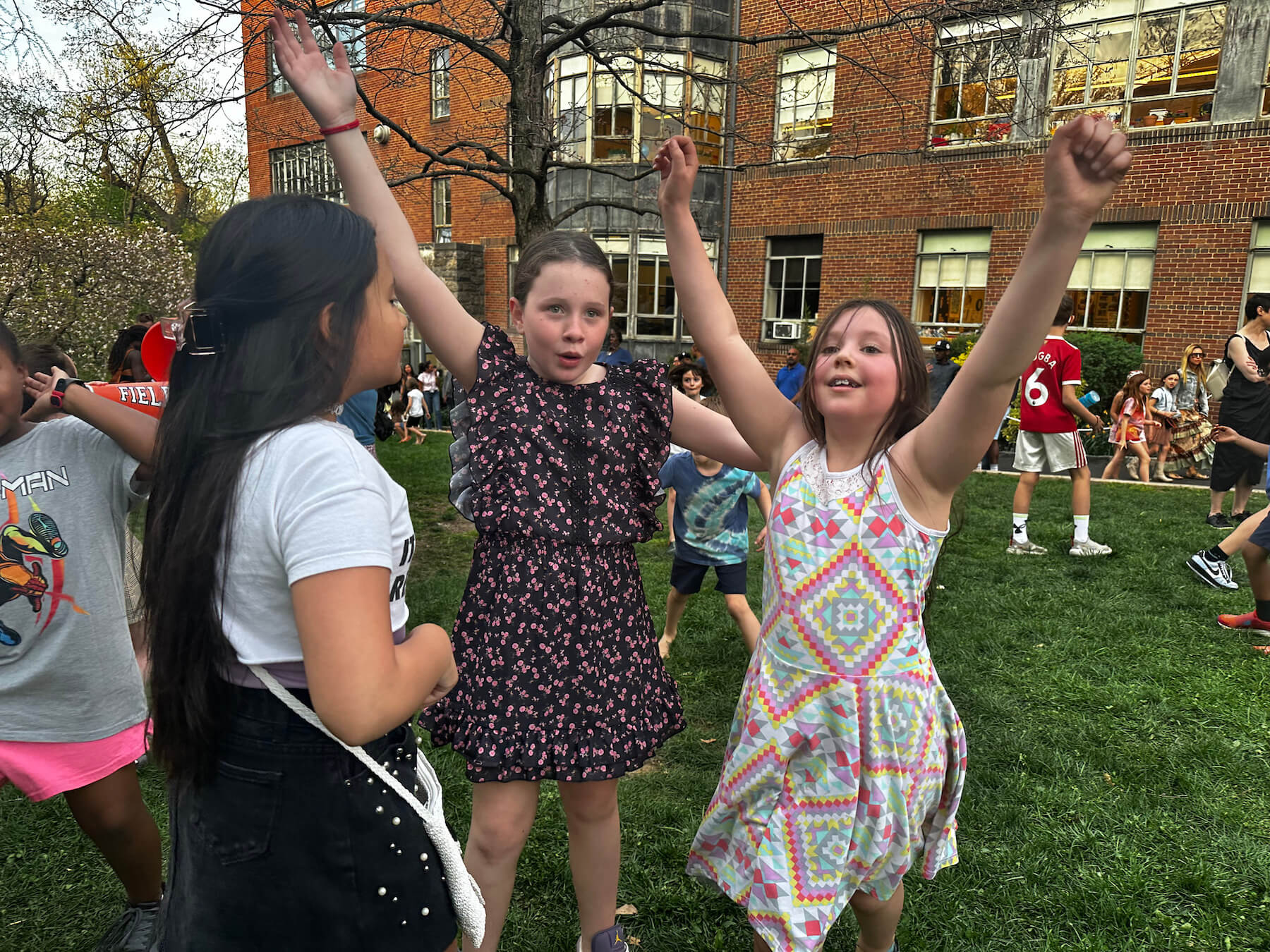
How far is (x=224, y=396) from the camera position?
1253 millimetres

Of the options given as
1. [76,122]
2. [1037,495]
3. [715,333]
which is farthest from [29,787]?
[1037,495]

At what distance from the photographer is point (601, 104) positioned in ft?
57.8

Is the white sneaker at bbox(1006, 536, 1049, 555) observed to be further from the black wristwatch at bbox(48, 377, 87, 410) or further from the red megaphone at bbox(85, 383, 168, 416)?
the black wristwatch at bbox(48, 377, 87, 410)

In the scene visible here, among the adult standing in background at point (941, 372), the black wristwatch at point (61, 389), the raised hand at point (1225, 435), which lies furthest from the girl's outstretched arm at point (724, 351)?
the adult standing in background at point (941, 372)

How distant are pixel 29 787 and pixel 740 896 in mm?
1833

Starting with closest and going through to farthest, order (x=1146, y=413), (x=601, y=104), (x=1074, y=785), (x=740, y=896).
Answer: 1. (x=740, y=896)
2. (x=1074, y=785)
3. (x=1146, y=413)
4. (x=601, y=104)

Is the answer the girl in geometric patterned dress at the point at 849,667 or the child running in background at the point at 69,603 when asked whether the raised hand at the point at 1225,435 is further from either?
the child running in background at the point at 69,603

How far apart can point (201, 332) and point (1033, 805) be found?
11.2 feet

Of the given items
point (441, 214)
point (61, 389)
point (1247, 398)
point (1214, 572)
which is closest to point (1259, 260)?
point (1247, 398)

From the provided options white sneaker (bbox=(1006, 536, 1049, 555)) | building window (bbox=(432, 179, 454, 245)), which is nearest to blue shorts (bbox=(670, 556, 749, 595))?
white sneaker (bbox=(1006, 536, 1049, 555))

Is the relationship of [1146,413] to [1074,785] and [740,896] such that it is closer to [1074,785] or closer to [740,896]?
[1074,785]

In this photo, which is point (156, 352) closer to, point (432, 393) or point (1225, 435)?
point (1225, 435)

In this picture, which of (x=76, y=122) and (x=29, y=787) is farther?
(x=76, y=122)

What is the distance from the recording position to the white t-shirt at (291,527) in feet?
3.82
